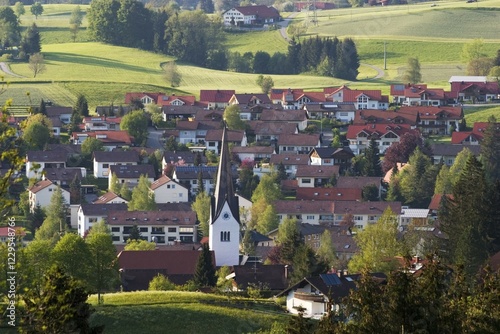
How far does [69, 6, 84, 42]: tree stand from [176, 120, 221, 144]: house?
47.6 m

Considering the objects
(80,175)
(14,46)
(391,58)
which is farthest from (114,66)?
(80,175)

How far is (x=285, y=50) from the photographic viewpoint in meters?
127

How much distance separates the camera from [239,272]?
47.6 m

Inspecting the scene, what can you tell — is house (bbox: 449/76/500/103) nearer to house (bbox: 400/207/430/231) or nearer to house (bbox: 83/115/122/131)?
house (bbox: 83/115/122/131)

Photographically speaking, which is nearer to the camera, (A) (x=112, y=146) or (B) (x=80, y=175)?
(B) (x=80, y=175)

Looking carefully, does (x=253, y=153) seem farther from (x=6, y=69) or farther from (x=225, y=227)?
(x=6, y=69)

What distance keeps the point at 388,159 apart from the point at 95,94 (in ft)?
96.6

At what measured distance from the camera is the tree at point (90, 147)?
8056 centimetres

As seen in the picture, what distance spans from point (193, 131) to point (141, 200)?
17.5 metres

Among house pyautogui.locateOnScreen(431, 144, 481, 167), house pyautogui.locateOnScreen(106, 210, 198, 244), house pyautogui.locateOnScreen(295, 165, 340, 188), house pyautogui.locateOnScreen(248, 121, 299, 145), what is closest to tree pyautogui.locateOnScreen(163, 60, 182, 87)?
house pyautogui.locateOnScreen(248, 121, 299, 145)

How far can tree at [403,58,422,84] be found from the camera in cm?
11244

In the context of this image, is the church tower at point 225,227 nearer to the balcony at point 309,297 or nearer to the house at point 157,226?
the house at point 157,226

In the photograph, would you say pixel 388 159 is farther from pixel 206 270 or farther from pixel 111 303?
pixel 111 303

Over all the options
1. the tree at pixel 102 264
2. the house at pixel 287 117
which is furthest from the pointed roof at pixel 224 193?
the house at pixel 287 117
